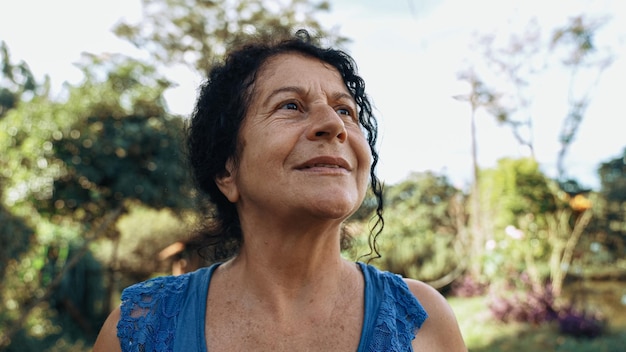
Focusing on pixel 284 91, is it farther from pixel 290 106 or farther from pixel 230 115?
pixel 230 115

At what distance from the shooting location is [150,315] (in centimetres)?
158

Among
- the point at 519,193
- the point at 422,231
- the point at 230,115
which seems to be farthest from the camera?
the point at 422,231

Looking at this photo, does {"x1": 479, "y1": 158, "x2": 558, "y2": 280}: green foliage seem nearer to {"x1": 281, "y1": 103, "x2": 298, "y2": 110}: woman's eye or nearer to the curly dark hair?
the curly dark hair

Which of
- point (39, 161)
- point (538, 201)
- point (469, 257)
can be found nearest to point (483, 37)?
point (538, 201)

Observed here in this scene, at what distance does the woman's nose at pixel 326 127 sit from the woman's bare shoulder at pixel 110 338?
2.71 feet

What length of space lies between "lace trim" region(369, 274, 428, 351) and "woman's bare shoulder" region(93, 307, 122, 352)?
76cm

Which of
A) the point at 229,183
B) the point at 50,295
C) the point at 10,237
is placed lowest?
the point at 50,295

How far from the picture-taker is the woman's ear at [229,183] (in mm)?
1684

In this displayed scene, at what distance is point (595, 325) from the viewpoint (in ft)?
26.7

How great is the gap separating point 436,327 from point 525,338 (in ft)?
24.9

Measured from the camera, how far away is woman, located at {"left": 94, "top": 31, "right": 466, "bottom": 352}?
4.83 feet

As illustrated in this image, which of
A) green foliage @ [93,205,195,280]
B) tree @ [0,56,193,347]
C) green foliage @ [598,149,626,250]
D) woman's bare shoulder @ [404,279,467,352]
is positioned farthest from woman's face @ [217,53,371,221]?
green foliage @ [598,149,626,250]

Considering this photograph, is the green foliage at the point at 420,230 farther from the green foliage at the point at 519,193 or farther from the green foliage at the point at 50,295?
the green foliage at the point at 50,295

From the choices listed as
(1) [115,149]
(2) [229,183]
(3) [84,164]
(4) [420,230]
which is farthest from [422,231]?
(2) [229,183]
